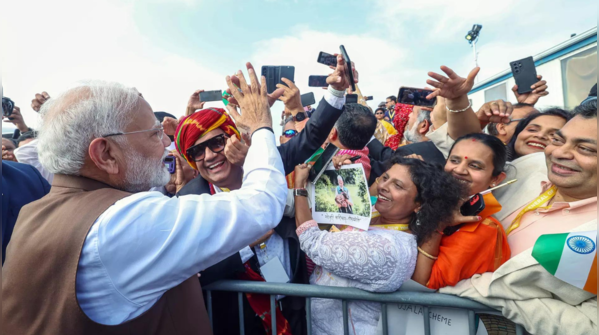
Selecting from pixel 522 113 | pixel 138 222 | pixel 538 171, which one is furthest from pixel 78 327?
pixel 522 113

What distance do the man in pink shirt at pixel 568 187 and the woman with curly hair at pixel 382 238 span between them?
0.40 m

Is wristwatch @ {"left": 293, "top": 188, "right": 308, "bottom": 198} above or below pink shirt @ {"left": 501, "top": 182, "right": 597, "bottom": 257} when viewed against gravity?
above

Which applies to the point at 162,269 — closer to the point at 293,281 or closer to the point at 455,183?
the point at 293,281

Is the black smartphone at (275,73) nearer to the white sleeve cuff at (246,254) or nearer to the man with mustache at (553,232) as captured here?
→ the white sleeve cuff at (246,254)

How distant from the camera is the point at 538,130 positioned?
250 centimetres

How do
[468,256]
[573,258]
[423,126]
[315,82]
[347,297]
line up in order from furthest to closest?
[423,126], [315,82], [347,297], [468,256], [573,258]

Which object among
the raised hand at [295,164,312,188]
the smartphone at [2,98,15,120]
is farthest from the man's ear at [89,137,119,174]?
the smartphone at [2,98,15,120]

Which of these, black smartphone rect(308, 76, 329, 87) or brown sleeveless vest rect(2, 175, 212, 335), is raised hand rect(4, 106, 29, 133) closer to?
black smartphone rect(308, 76, 329, 87)

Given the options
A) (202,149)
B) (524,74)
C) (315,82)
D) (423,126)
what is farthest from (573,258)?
(423,126)

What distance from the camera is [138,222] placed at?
3.68 ft

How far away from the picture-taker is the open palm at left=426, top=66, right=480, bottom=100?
2.23 m

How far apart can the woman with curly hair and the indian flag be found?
1.25 feet

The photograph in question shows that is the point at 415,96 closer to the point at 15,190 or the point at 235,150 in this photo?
the point at 235,150

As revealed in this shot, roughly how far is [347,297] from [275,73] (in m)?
1.62
